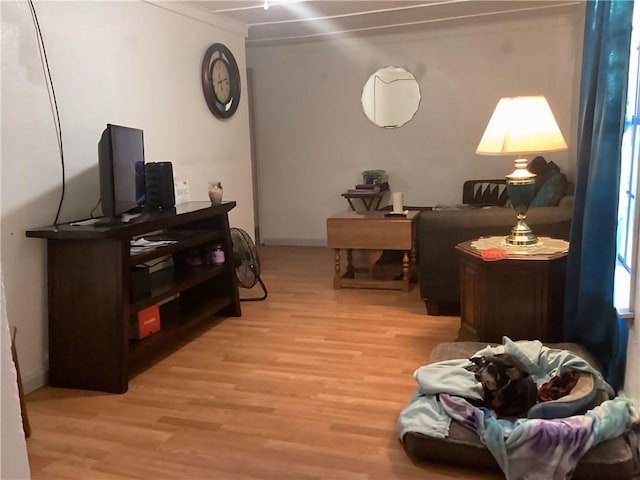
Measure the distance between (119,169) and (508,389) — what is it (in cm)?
203

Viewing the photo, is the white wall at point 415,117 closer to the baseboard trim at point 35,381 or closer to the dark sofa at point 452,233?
the dark sofa at point 452,233

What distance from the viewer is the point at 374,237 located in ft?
14.3

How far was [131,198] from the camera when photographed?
10.2ft

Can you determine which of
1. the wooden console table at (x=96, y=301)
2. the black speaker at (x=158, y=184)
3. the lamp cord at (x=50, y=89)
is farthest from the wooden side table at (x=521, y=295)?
the lamp cord at (x=50, y=89)

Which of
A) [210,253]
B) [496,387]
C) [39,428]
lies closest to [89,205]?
[210,253]

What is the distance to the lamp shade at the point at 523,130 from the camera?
2789 mm

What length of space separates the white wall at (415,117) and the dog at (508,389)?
3.29 meters

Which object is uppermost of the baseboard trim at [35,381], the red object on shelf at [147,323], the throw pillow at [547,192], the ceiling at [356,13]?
the ceiling at [356,13]

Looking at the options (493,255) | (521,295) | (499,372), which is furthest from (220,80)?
(499,372)

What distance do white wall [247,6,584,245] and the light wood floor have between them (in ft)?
8.01

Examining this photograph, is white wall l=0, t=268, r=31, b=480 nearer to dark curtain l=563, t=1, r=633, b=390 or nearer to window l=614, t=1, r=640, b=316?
window l=614, t=1, r=640, b=316

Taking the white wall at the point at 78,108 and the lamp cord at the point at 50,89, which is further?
the lamp cord at the point at 50,89

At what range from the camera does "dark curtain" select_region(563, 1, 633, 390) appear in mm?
2297

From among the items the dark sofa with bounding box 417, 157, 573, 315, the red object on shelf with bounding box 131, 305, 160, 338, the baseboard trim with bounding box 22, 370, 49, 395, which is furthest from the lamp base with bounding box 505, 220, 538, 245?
the baseboard trim with bounding box 22, 370, 49, 395
